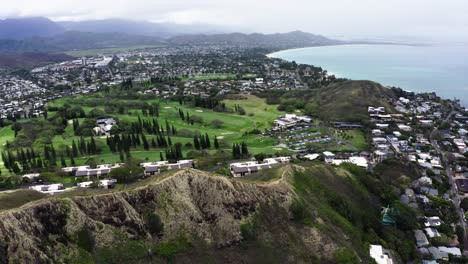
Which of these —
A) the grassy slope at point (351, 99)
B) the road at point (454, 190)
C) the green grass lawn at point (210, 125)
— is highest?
the grassy slope at point (351, 99)

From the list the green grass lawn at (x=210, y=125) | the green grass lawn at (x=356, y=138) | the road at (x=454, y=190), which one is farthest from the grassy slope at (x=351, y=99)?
the road at (x=454, y=190)

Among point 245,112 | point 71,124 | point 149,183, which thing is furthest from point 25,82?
point 149,183

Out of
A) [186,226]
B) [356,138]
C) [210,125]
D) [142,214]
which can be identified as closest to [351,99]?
[356,138]

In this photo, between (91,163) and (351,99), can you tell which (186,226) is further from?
(351,99)

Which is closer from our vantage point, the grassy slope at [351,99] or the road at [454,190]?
the road at [454,190]

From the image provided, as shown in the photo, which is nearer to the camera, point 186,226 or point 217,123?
Result: point 186,226

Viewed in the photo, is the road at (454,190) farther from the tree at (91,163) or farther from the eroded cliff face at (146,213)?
the tree at (91,163)
